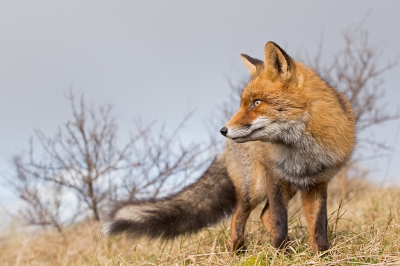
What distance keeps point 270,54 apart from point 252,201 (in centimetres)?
154

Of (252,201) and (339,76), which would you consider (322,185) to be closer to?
(252,201)

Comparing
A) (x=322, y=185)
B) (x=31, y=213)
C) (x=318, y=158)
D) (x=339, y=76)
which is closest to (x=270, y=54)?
(x=318, y=158)

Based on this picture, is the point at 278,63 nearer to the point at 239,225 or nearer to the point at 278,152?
the point at 278,152

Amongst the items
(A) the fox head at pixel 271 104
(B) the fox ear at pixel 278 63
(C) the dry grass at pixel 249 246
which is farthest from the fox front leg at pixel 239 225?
(B) the fox ear at pixel 278 63

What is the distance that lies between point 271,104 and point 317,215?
1.13m

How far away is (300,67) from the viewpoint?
375 cm

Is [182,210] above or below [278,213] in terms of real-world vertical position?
above

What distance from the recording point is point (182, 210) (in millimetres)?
4684

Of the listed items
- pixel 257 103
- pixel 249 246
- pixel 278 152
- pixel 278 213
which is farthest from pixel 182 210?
pixel 257 103

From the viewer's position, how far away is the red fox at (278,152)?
11.3 feet

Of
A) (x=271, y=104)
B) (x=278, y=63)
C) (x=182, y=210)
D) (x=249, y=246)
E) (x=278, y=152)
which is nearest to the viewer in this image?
(x=271, y=104)

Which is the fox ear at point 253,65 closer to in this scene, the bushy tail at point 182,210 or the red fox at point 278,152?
the red fox at point 278,152

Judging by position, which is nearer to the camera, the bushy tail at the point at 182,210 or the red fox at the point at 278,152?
the red fox at the point at 278,152

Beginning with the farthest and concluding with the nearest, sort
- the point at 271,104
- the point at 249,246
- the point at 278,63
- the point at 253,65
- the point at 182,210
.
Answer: the point at 182,210, the point at 249,246, the point at 253,65, the point at 278,63, the point at 271,104
